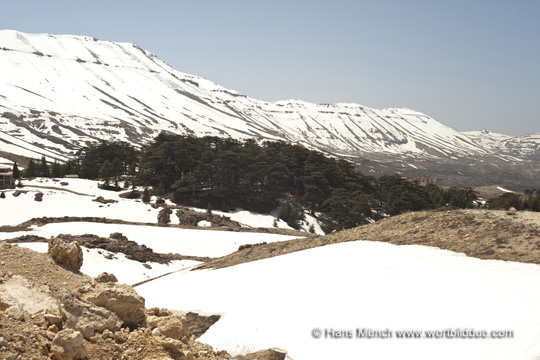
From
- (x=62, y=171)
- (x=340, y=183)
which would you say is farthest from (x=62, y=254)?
(x=62, y=171)

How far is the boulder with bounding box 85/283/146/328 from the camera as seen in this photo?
288 inches

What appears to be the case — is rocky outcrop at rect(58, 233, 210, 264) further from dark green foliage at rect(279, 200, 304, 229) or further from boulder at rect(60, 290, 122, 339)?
dark green foliage at rect(279, 200, 304, 229)

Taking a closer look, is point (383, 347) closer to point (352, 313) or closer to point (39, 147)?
point (352, 313)

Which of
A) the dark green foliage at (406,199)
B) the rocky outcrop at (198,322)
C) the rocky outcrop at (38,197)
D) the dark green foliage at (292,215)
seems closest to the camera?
the rocky outcrop at (198,322)

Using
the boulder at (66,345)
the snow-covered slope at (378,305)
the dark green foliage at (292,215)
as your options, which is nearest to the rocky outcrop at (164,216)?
the dark green foliage at (292,215)

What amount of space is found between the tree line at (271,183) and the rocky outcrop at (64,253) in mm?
39129

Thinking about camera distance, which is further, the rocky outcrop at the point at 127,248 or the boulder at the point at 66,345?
the rocky outcrop at the point at 127,248

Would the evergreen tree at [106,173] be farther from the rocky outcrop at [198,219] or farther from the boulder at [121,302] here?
the boulder at [121,302]

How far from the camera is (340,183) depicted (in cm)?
6075

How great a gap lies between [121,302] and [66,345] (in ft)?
5.56

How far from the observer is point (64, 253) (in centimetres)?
996

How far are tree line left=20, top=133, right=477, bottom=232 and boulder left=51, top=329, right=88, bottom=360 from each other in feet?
142

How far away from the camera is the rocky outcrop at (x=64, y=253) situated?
9.93 meters

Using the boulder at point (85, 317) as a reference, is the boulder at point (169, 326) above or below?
below
